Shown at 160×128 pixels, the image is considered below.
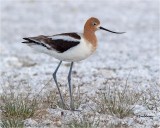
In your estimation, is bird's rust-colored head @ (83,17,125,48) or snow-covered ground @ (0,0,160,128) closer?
bird's rust-colored head @ (83,17,125,48)

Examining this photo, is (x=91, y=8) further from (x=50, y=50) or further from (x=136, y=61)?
(x=50, y=50)

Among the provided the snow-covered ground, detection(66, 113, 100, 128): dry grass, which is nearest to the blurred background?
the snow-covered ground

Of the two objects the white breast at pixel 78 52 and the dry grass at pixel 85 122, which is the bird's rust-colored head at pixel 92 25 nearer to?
the white breast at pixel 78 52

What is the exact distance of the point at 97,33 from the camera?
1457cm

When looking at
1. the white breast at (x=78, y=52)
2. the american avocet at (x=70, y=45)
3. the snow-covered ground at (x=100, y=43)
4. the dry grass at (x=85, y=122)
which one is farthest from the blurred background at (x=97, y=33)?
the dry grass at (x=85, y=122)

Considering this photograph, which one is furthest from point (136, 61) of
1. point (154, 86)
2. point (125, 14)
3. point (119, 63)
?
point (125, 14)

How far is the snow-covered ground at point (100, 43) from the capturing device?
876cm

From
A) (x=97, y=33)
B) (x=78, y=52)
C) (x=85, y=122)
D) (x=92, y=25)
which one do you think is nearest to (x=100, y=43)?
(x=97, y=33)

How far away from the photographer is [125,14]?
17125 mm

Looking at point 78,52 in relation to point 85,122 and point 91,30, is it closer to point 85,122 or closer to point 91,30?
point 91,30

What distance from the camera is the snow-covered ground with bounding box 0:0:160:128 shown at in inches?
345

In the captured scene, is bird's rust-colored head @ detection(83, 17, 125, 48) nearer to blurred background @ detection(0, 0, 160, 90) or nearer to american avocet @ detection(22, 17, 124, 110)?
american avocet @ detection(22, 17, 124, 110)

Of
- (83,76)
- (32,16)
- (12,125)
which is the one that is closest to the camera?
(12,125)

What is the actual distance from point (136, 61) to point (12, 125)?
515 centimetres
